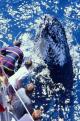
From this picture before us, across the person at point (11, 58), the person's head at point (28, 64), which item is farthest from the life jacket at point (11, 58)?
the person's head at point (28, 64)

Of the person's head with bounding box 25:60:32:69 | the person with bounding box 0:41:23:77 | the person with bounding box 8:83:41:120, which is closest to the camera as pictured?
the person with bounding box 8:83:41:120

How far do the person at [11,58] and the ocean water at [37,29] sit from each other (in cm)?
88

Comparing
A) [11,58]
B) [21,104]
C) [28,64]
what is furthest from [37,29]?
[21,104]

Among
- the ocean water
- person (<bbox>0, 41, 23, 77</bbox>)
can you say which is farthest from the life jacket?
the ocean water

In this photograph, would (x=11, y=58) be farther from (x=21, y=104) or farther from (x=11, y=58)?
(x=21, y=104)

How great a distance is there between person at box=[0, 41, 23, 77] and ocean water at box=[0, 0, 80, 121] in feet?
2.88

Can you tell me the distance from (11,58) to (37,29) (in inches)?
142

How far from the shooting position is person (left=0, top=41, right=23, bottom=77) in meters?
13.0

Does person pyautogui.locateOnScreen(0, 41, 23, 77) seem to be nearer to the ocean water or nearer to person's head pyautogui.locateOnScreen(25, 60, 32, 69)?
person's head pyautogui.locateOnScreen(25, 60, 32, 69)

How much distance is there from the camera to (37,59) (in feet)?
50.9

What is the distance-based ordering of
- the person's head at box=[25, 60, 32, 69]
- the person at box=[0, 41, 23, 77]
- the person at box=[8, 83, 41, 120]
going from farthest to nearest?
the person's head at box=[25, 60, 32, 69], the person at box=[0, 41, 23, 77], the person at box=[8, 83, 41, 120]

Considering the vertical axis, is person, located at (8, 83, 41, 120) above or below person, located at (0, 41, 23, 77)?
below

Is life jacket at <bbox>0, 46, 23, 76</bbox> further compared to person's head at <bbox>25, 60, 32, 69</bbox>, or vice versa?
person's head at <bbox>25, 60, 32, 69</bbox>

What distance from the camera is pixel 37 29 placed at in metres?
16.9
